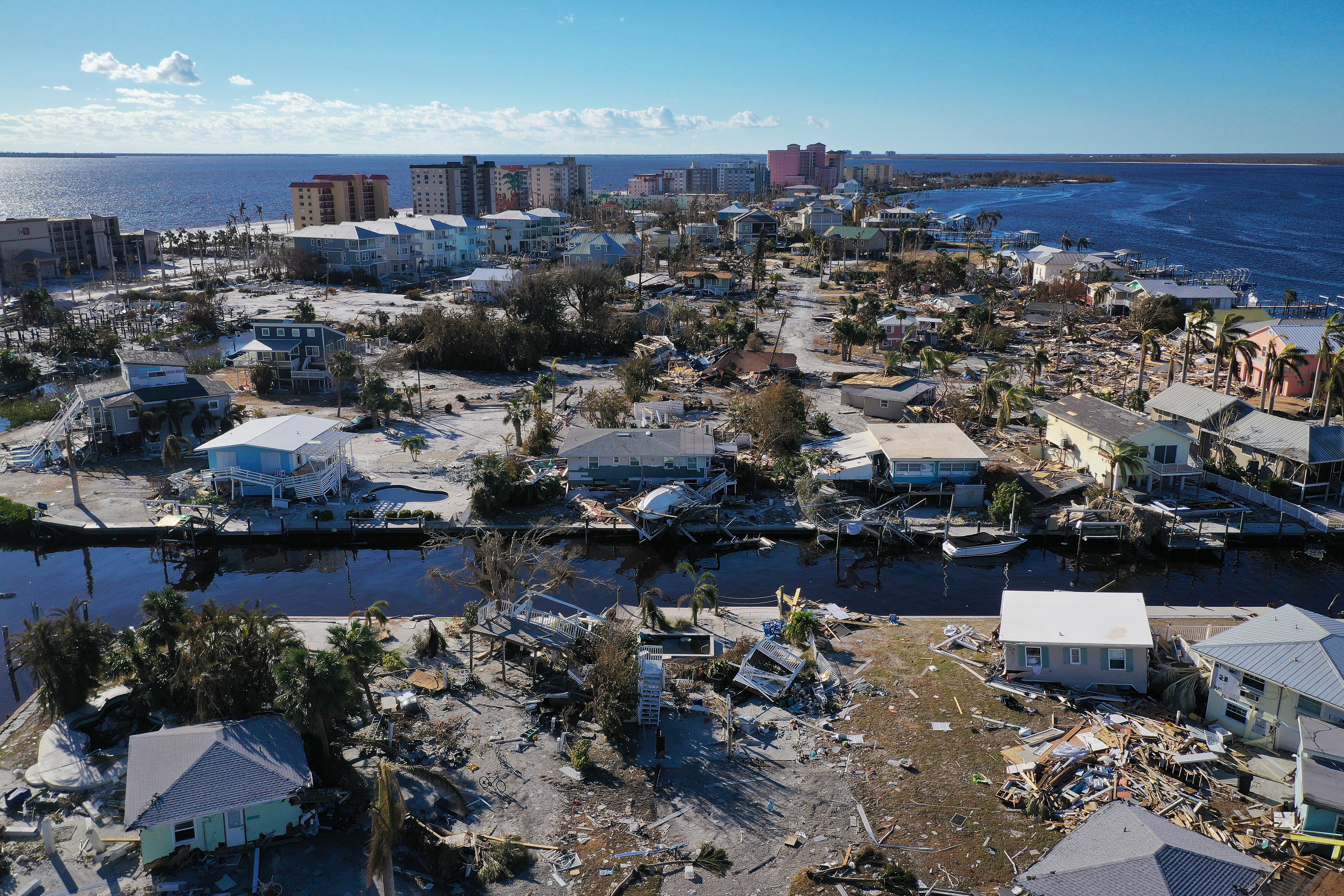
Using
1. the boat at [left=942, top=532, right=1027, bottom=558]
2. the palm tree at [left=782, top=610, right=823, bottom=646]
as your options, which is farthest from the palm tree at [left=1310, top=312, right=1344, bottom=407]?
the palm tree at [left=782, top=610, right=823, bottom=646]

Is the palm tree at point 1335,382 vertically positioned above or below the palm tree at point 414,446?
above

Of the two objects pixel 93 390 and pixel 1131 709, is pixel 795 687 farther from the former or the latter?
pixel 93 390

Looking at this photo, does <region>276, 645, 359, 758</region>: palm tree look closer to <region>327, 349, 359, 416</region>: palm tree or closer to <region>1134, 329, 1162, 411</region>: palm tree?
<region>327, 349, 359, 416</region>: palm tree

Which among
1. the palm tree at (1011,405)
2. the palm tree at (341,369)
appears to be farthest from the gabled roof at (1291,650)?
the palm tree at (341,369)

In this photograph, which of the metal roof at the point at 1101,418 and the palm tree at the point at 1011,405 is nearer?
the metal roof at the point at 1101,418

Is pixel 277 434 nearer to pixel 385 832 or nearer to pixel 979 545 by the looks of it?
pixel 385 832

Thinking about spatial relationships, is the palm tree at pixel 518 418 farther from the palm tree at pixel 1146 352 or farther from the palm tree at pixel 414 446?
the palm tree at pixel 1146 352

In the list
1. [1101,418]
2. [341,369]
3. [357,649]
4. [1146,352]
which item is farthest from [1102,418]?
[341,369]
